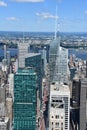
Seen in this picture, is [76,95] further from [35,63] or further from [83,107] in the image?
[35,63]

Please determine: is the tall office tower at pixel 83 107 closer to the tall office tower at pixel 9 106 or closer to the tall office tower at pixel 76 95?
the tall office tower at pixel 76 95

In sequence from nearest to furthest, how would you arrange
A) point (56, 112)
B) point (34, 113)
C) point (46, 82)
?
point (56, 112) → point (34, 113) → point (46, 82)

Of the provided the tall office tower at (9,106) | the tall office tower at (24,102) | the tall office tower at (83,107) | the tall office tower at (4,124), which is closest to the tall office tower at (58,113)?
the tall office tower at (24,102)

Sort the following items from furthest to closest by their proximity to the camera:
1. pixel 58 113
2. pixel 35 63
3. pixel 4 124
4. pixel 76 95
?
pixel 35 63 → pixel 76 95 → pixel 4 124 → pixel 58 113

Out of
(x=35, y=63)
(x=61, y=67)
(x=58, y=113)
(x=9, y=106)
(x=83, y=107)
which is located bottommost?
(x=9, y=106)

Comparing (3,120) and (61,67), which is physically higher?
(61,67)

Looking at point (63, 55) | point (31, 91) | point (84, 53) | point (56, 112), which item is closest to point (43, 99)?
point (31, 91)

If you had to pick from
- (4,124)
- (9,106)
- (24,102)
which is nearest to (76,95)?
(9,106)

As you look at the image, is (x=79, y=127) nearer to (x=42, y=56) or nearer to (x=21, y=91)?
(x=21, y=91)
